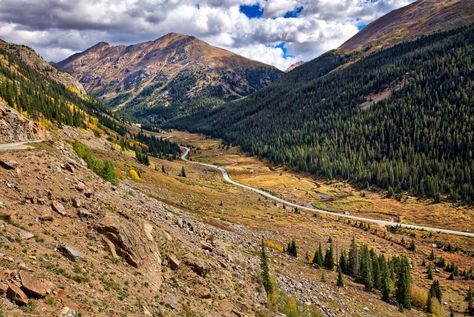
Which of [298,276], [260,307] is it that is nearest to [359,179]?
[298,276]

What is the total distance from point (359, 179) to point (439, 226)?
68015 mm

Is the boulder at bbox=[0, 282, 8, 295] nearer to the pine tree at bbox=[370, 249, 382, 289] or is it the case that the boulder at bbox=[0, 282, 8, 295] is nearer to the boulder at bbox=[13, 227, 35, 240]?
the boulder at bbox=[13, 227, 35, 240]

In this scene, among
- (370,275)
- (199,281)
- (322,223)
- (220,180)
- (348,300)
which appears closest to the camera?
(199,281)

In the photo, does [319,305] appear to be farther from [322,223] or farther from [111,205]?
[322,223]

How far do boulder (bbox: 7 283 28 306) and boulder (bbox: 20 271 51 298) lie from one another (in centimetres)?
66

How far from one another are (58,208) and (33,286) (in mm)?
11852

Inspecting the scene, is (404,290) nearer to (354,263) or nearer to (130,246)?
(354,263)

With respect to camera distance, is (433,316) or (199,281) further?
(433,316)

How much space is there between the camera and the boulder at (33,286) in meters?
18.9

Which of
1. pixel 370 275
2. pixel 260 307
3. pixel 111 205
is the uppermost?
pixel 111 205

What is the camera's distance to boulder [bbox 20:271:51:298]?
1891 centimetres

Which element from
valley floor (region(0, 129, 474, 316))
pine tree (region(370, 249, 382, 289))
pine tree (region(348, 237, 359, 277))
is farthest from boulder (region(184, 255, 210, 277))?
pine tree (region(370, 249, 382, 289))

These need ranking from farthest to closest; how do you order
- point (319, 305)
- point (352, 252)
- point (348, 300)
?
point (352, 252) → point (348, 300) → point (319, 305)

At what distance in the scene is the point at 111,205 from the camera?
36594mm
